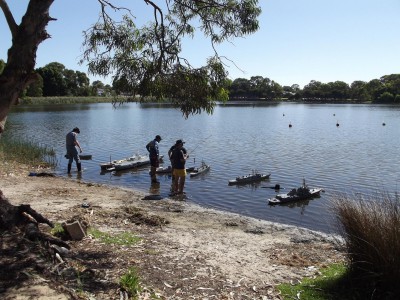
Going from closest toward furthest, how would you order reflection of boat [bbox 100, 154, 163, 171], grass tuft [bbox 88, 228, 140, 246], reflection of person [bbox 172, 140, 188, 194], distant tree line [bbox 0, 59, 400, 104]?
grass tuft [bbox 88, 228, 140, 246], reflection of person [bbox 172, 140, 188, 194], reflection of boat [bbox 100, 154, 163, 171], distant tree line [bbox 0, 59, 400, 104]

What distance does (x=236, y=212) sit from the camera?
15250mm

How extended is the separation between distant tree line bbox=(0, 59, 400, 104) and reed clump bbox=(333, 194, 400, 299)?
102 m

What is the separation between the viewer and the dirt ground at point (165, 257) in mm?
5719

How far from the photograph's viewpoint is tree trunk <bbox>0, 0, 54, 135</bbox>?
6.07 m

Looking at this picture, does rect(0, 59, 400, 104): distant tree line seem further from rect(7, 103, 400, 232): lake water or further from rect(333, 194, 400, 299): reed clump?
rect(333, 194, 400, 299): reed clump

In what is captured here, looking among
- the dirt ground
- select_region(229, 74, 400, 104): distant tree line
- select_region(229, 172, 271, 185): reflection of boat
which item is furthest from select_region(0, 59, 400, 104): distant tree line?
the dirt ground

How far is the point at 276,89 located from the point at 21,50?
17646cm

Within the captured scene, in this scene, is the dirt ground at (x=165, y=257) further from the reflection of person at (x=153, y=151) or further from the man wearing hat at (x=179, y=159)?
the reflection of person at (x=153, y=151)

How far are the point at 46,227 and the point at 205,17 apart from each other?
581 centimetres

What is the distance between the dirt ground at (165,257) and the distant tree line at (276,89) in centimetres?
9625

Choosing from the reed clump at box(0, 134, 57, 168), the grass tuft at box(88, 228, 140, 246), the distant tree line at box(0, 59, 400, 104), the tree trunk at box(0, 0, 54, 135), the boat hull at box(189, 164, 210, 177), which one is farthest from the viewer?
the distant tree line at box(0, 59, 400, 104)

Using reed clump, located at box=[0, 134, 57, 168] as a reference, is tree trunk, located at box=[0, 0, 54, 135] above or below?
above

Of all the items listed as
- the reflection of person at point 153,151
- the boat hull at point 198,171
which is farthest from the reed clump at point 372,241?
the boat hull at point 198,171

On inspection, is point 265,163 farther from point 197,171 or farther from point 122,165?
point 122,165
